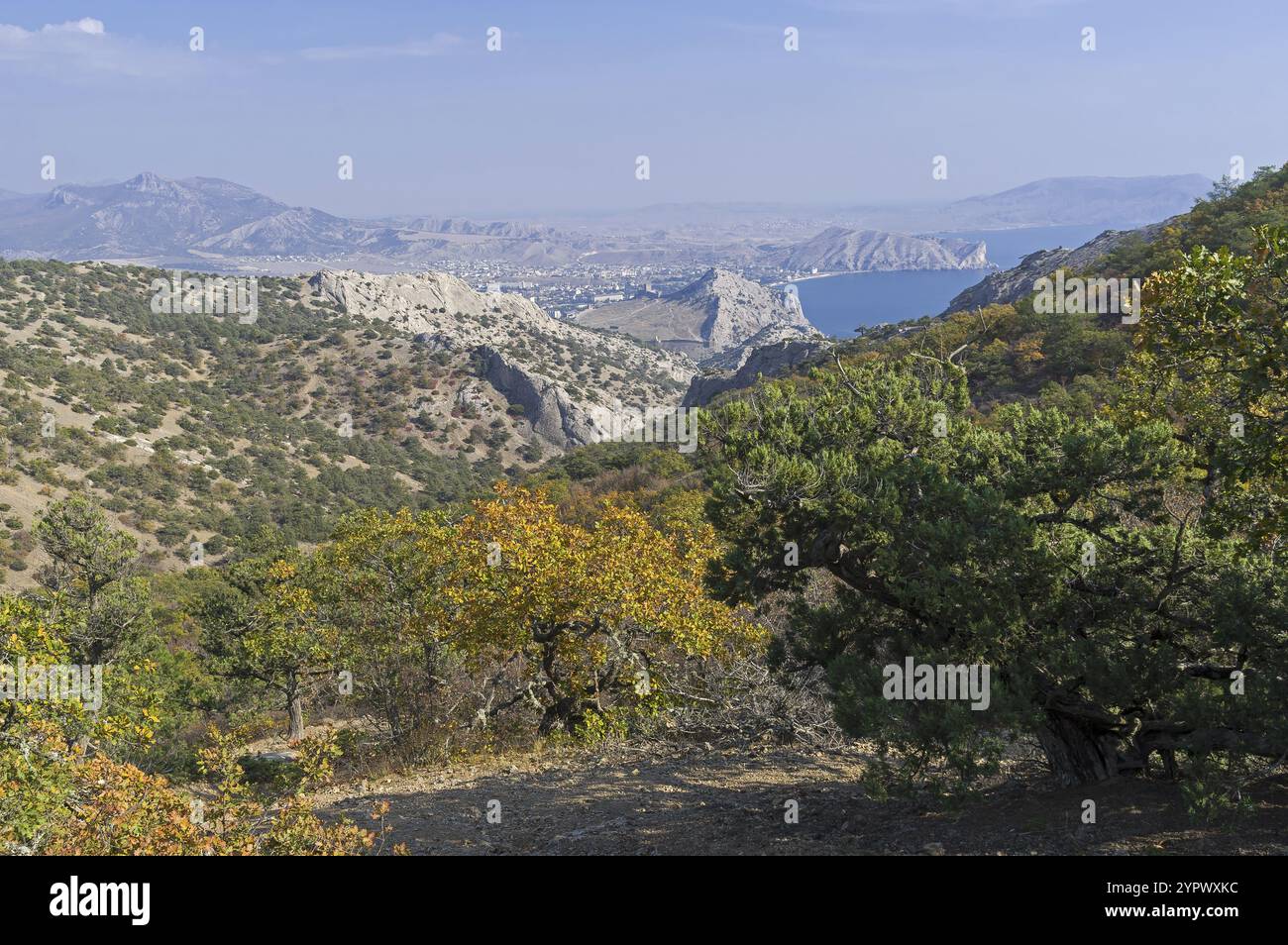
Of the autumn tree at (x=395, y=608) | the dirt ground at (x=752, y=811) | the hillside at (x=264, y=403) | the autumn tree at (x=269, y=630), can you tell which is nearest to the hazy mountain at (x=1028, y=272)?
the hillside at (x=264, y=403)

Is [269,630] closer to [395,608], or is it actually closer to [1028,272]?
[395,608]

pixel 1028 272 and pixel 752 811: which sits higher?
pixel 1028 272

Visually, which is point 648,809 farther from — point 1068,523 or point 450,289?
point 450,289

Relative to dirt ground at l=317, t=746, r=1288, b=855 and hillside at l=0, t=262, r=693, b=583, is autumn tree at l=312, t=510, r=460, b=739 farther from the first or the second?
hillside at l=0, t=262, r=693, b=583

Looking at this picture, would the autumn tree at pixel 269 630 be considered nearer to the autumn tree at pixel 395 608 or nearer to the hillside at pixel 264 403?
the autumn tree at pixel 395 608

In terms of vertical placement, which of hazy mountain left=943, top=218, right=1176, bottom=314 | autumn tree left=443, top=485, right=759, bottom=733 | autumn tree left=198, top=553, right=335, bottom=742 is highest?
hazy mountain left=943, top=218, right=1176, bottom=314

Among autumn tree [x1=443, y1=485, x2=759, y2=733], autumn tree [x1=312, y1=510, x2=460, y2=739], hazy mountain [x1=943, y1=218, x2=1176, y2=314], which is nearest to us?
autumn tree [x1=443, y1=485, x2=759, y2=733]

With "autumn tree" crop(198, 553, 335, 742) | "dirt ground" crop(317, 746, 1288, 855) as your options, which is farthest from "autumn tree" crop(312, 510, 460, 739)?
"dirt ground" crop(317, 746, 1288, 855)

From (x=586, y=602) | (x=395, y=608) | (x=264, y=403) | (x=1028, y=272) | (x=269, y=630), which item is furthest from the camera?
(x=264, y=403)

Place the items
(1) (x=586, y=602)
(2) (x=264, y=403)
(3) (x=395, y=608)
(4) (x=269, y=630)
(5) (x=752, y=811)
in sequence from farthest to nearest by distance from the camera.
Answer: (2) (x=264, y=403)
(4) (x=269, y=630)
(3) (x=395, y=608)
(1) (x=586, y=602)
(5) (x=752, y=811)

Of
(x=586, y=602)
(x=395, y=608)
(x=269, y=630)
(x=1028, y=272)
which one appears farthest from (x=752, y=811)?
(x=1028, y=272)
